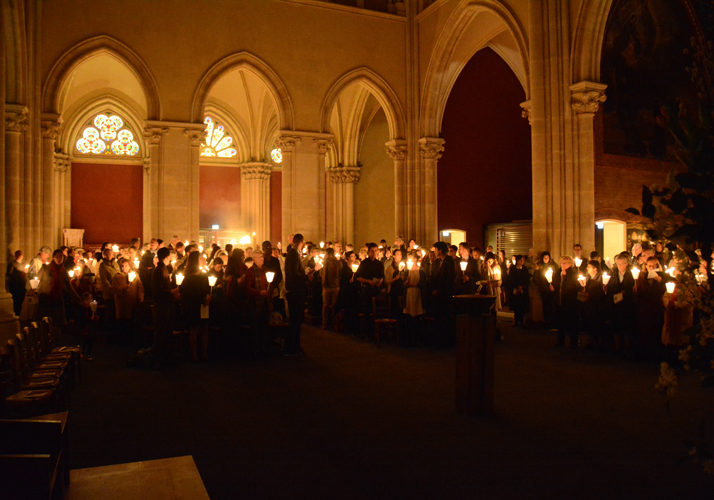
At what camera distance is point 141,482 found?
11.2ft

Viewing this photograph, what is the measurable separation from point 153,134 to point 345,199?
10.4 m

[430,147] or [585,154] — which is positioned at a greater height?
[430,147]

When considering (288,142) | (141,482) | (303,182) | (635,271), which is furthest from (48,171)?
(635,271)

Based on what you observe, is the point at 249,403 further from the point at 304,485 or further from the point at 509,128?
the point at 509,128

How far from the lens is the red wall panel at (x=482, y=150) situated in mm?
19641

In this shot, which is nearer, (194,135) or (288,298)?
(288,298)

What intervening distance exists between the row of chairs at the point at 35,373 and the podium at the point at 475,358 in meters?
3.51

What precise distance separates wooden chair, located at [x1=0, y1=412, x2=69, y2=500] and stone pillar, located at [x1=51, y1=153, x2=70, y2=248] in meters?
21.8

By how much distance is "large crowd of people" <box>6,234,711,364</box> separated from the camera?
7.84 metres

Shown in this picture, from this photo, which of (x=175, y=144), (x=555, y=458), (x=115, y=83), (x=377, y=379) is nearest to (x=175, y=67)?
(x=175, y=144)

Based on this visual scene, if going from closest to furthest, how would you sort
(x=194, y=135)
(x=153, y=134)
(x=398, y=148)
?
(x=153, y=134), (x=194, y=135), (x=398, y=148)

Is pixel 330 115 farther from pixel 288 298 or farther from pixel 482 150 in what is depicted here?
pixel 288 298

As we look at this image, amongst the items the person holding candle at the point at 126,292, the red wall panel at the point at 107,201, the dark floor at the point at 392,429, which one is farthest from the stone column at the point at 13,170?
the red wall panel at the point at 107,201

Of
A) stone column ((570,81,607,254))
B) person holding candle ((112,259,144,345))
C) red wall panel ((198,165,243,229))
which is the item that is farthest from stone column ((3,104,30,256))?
stone column ((570,81,607,254))
